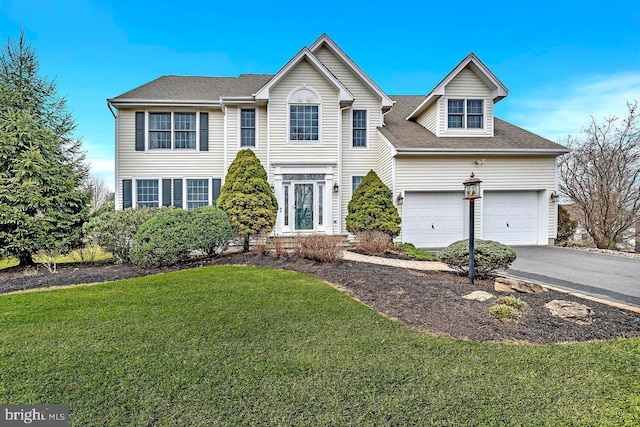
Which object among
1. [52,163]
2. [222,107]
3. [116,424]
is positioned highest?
[222,107]

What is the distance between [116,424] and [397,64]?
76.8 feet

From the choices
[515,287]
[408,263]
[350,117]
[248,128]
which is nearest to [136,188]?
[248,128]

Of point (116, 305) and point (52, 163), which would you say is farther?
point (52, 163)

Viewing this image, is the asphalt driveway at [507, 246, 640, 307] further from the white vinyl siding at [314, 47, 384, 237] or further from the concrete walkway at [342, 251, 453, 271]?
the white vinyl siding at [314, 47, 384, 237]

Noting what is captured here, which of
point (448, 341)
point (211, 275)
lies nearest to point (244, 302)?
point (211, 275)

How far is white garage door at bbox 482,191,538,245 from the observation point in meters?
12.8

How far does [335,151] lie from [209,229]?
21.1ft

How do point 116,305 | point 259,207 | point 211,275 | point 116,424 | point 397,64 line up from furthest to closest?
point 397,64 < point 259,207 < point 211,275 < point 116,305 < point 116,424

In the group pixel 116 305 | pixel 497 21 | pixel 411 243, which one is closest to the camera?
pixel 116 305

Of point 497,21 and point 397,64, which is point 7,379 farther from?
point 397,64

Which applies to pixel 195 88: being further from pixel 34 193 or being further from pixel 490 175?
pixel 490 175

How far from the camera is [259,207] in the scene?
10.5m

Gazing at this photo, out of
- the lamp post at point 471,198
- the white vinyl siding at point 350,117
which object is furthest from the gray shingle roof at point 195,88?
the lamp post at point 471,198

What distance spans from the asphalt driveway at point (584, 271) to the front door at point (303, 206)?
7.33 m
